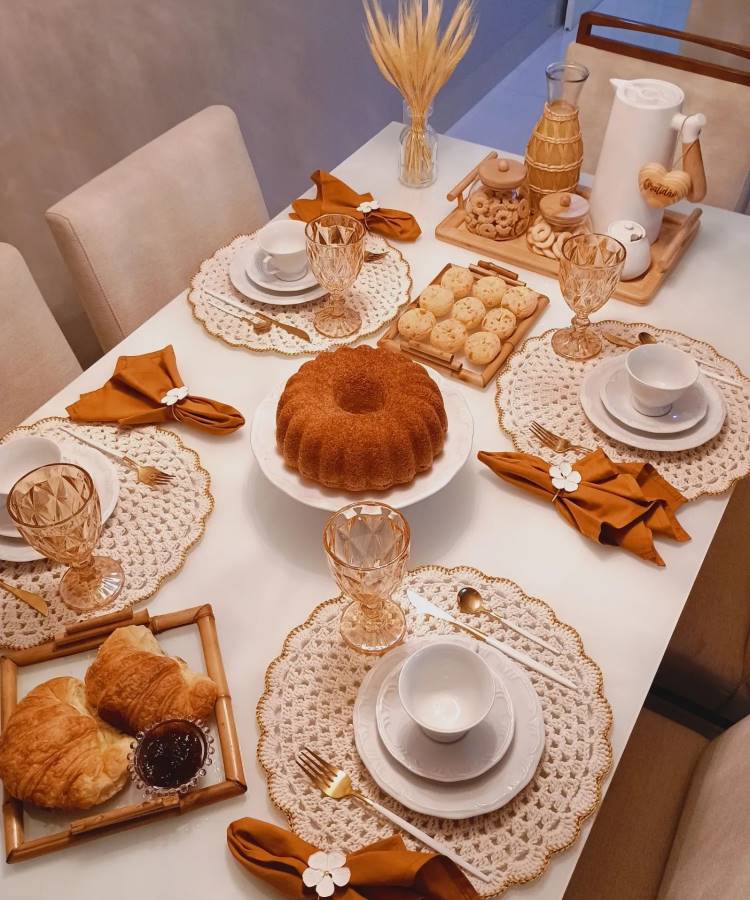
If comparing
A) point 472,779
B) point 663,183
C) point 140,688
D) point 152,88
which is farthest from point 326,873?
point 152,88

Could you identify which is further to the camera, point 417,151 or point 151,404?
point 417,151

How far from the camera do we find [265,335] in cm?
148

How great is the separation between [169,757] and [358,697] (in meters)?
0.22

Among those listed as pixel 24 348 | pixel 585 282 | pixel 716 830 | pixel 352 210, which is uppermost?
pixel 585 282

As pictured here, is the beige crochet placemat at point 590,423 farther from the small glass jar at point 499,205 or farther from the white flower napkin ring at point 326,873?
the white flower napkin ring at point 326,873

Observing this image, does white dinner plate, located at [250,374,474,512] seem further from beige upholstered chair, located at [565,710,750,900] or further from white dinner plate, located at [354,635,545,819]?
beige upholstered chair, located at [565,710,750,900]

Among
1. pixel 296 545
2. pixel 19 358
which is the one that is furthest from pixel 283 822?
pixel 19 358

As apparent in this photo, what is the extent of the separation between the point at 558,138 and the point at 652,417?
69 cm

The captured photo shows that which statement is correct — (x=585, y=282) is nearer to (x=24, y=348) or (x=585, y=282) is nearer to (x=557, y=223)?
(x=557, y=223)

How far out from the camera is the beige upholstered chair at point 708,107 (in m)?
1.92

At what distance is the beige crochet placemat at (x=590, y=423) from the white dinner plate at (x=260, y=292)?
0.40 m

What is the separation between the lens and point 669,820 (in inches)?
46.6

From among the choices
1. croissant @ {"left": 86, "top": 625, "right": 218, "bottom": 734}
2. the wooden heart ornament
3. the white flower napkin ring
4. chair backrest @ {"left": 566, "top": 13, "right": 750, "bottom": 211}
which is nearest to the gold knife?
croissant @ {"left": 86, "top": 625, "right": 218, "bottom": 734}

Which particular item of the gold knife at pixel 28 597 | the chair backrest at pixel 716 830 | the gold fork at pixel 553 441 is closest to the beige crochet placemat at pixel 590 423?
the gold fork at pixel 553 441
